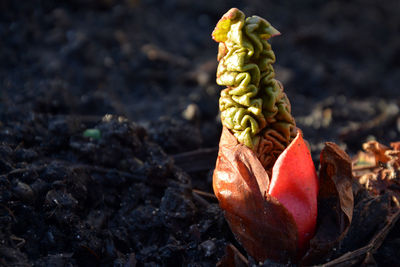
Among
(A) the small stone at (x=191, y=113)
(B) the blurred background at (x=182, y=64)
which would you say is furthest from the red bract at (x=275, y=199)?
(A) the small stone at (x=191, y=113)

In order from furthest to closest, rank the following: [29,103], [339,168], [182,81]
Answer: [182,81] → [29,103] → [339,168]

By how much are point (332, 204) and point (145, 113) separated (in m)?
3.56

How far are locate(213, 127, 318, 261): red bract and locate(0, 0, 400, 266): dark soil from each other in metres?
0.45

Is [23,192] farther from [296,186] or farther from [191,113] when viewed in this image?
[191,113]

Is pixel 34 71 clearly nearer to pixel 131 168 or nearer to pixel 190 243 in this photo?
pixel 131 168

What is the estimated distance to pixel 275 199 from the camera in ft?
7.67

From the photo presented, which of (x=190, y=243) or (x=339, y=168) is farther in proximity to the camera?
(x=190, y=243)

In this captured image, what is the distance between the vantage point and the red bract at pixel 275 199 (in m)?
2.38

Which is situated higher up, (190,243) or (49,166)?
(49,166)

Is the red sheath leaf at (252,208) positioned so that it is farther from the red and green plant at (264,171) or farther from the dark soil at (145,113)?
the dark soil at (145,113)

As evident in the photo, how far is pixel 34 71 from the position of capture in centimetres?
579

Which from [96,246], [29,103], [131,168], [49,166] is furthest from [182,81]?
[96,246]

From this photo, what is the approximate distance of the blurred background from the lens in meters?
5.13

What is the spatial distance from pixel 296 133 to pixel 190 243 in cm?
103
